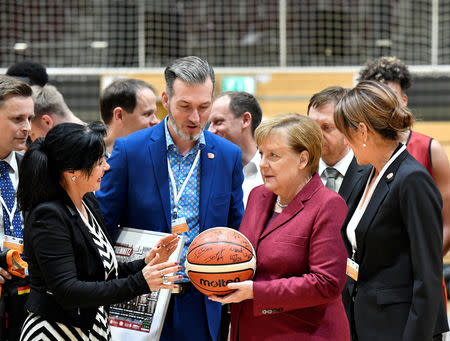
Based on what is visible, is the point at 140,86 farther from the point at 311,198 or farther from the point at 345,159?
the point at 311,198

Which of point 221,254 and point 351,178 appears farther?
point 351,178

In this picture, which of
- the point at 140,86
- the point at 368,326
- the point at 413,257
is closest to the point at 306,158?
the point at 413,257

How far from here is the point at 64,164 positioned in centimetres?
253

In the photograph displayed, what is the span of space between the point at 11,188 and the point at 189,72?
4.17 ft

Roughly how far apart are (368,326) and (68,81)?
7.44m

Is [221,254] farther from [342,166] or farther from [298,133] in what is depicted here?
[342,166]

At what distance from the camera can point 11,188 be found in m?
3.27

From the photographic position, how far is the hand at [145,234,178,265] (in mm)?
2668

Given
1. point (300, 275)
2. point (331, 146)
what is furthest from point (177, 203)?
point (331, 146)

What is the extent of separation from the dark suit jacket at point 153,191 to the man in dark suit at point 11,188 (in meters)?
0.63

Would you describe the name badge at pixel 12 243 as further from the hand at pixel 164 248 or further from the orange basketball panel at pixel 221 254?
the orange basketball panel at pixel 221 254

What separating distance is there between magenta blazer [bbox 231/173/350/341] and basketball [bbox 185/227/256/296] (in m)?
0.09

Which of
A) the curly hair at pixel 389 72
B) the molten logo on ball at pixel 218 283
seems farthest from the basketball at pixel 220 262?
the curly hair at pixel 389 72

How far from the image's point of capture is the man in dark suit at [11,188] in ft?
10.4
